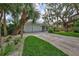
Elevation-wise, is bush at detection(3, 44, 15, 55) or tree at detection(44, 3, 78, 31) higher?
Result: tree at detection(44, 3, 78, 31)

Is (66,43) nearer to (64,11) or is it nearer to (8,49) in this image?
(64,11)

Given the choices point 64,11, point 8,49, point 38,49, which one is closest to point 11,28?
point 8,49

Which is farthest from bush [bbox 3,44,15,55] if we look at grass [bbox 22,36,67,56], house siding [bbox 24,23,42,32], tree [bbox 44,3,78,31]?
tree [bbox 44,3,78,31]

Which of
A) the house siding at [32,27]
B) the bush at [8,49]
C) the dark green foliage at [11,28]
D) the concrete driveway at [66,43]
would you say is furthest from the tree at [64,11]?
the bush at [8,49]

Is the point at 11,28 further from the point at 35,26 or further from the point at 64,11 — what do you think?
the point at 64,11

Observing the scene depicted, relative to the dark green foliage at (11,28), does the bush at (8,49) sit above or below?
below

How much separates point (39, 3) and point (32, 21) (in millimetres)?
206

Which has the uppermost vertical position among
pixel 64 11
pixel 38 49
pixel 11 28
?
pixel 64 11

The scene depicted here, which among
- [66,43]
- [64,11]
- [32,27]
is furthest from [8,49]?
[64,11]

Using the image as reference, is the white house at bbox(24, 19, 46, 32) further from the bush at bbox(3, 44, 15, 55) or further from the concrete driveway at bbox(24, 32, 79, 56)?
the bush at bbox(3, 44, 15, 55)

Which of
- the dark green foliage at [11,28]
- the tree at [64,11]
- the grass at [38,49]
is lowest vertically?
the grass at [38,49]

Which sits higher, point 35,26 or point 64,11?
point 64,11

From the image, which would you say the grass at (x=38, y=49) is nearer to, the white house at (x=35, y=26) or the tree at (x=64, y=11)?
the white house at (x=35, y=26)

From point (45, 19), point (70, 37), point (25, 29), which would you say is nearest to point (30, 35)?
point (25, 29)
